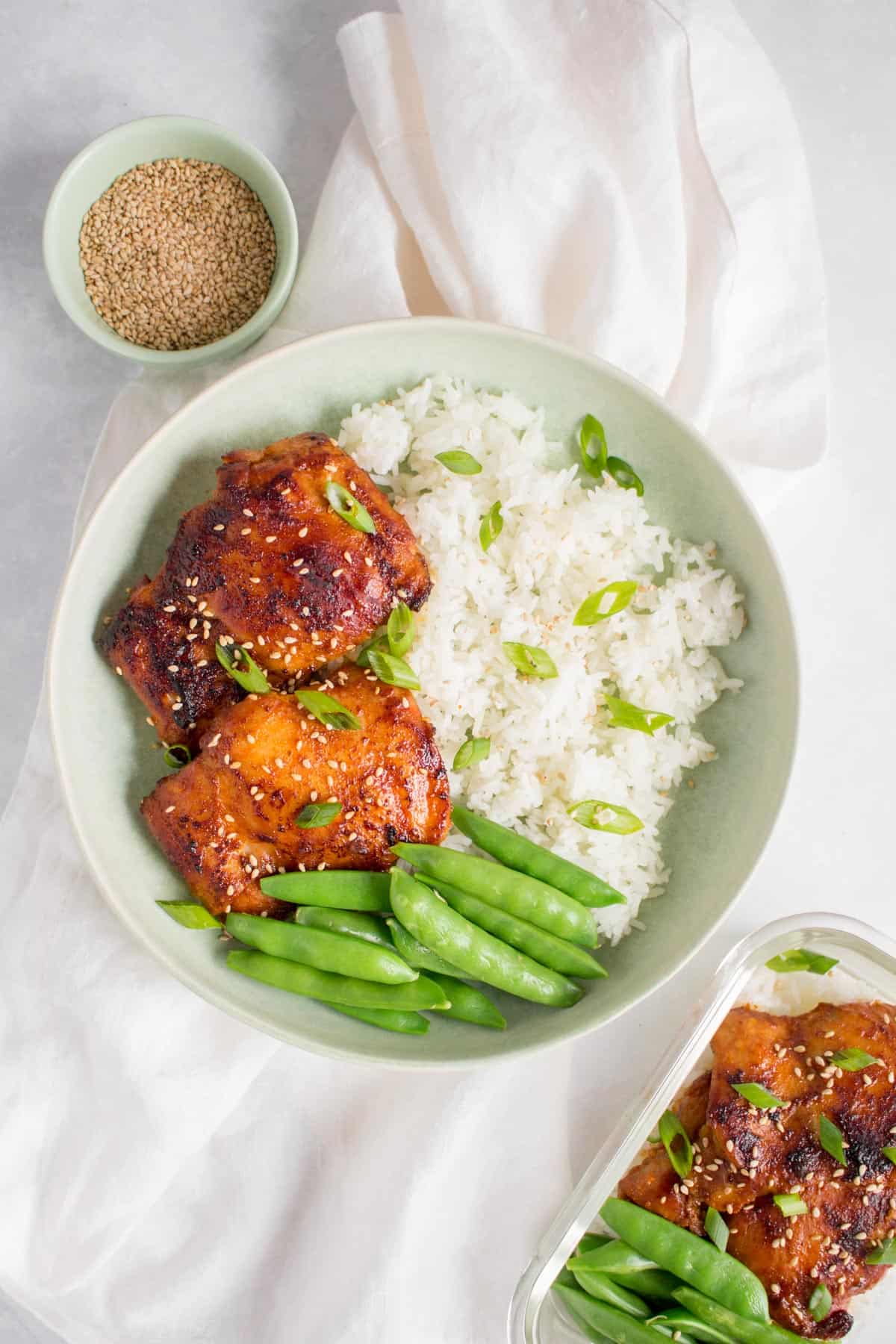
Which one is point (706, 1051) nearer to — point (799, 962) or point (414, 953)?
point (799, 962)

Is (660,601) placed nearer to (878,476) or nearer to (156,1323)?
(878,476)

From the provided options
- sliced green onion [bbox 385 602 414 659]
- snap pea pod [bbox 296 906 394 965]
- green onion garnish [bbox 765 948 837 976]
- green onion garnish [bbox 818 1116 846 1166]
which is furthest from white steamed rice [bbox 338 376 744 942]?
green onion garnish [bbox 818 1116 846 1166]

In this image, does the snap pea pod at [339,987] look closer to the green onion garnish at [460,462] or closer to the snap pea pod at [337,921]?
the snap pea pod at [337,921]

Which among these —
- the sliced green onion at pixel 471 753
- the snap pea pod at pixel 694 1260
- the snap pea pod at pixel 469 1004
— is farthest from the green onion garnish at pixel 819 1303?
the sliced green onion at pixel 471 753

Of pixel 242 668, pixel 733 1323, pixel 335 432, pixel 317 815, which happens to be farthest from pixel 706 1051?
pixel 335 432

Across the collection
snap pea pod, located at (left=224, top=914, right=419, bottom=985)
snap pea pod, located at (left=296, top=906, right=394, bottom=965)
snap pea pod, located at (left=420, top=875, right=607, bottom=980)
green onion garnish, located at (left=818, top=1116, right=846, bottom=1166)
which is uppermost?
snap pea pod, located at (left=420, top=875, right=607, bottom=980)

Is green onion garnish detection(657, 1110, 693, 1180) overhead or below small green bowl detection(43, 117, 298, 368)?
below

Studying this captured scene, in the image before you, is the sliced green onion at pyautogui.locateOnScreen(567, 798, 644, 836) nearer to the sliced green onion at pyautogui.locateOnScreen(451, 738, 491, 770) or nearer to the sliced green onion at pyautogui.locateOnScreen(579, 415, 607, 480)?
the sliced green onion at pyautogui.locateOnScreen(451, 738, 491, 770)
